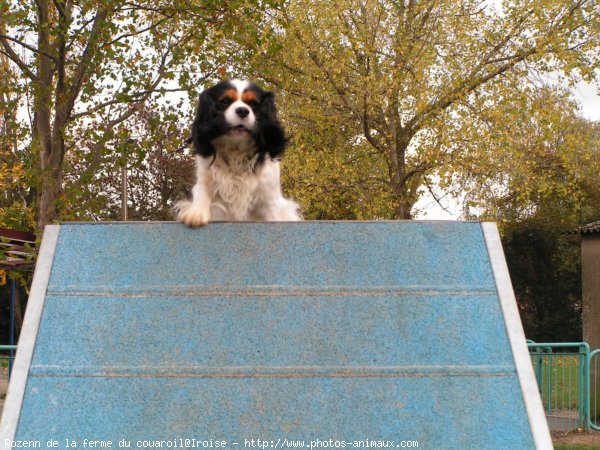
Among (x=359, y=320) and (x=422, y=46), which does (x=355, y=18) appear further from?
(x=359, y=320)

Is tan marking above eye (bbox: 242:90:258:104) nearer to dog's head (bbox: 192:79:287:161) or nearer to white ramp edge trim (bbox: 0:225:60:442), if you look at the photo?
dog's head (bbox: 192:79:287:161)

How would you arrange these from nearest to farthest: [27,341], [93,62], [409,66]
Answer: [27,341]
[93,62]
[409,66]

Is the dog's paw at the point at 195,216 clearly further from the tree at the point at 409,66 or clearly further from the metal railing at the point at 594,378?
the tree at the point at 409,66

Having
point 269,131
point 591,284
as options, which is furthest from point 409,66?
point 269,131

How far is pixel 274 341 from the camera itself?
4230 millimetres

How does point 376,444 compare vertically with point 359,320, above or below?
below

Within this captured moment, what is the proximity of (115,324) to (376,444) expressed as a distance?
1.53 meters

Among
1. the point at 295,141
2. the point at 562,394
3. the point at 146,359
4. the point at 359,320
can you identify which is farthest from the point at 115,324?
the point at 295,141

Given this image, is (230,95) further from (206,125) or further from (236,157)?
(236,157)

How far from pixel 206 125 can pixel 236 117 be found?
23 cm

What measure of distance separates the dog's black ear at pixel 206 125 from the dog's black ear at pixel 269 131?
0.28 meters

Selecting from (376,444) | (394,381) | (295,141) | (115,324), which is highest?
(295,141)

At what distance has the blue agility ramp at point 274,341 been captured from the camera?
12.6ft

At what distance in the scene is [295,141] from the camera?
18.0 meters
